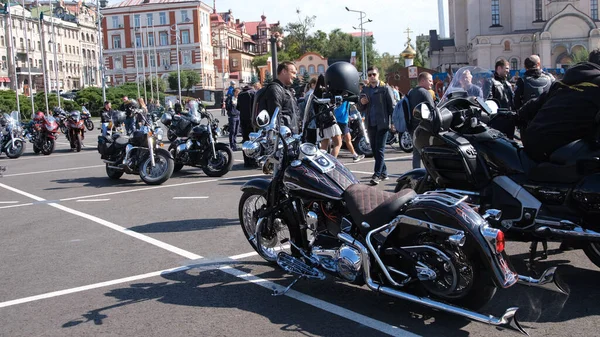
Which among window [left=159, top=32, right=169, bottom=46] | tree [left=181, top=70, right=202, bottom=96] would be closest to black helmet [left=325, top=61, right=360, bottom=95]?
tree [left=181, top=70, right=202, bottom=96]

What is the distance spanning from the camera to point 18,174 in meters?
15.0

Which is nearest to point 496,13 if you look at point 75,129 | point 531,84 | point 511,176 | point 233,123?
point 233,123

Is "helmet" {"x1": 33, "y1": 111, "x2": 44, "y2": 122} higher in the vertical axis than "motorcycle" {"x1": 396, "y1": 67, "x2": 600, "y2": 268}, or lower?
higher

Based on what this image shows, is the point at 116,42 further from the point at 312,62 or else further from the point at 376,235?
the point at 376,235

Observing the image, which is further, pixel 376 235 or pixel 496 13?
pixel 496 13

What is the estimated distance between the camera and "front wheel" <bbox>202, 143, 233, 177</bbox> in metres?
12.7

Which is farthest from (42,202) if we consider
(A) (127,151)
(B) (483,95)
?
(B) (483,95)

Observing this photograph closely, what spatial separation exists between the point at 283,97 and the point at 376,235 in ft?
16.0

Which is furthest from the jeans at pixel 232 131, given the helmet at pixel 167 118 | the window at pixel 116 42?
the window at pixel 116 42

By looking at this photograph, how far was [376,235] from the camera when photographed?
176 inches

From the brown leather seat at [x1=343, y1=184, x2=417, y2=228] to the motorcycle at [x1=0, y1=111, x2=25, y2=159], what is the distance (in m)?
17.2

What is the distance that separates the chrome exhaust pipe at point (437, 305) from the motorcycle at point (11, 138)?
56.8ft

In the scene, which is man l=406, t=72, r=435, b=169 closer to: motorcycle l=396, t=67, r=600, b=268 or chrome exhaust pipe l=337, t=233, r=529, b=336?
motorcycle l=396, t=67, r=600, b=268

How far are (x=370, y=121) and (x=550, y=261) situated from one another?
5.46m
